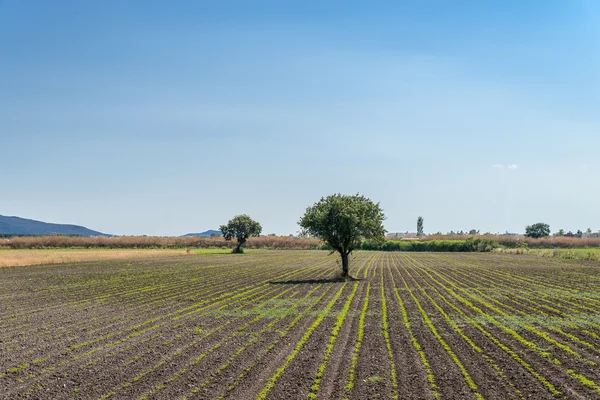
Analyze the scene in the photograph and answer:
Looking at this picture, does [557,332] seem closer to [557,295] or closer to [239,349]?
[239,349]

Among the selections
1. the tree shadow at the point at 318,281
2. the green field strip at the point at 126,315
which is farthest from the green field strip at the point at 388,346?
the green field strip at the point at 126,315

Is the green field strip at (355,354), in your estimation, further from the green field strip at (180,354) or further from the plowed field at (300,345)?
the green field strip at (180,354)

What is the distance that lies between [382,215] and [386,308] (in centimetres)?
1848

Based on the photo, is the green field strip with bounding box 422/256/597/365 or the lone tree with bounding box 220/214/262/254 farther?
the lone tree with bounding box 220/214/262/254

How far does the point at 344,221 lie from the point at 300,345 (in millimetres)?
24454

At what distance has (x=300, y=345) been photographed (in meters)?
16.3

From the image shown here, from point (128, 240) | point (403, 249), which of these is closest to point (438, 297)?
point (403, 249)

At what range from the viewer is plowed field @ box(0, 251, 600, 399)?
11969 millimetres

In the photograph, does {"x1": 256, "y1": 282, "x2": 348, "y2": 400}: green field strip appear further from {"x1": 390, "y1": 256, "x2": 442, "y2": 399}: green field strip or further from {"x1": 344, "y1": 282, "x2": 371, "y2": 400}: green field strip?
{"x1": 390, "y1": 256, "x2": 442, "y2": 399}: green field strip

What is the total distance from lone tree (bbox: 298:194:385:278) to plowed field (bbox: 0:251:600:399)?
10.5 metres

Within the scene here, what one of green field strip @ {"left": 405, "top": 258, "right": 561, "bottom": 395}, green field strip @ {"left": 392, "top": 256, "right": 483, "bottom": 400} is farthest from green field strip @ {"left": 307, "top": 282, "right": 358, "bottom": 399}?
green field strip @ {"left": 405, "top": 258, "right": 561, "bottom": 395}

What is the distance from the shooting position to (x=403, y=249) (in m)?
128

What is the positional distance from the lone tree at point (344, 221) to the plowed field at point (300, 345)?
1052 centimetres

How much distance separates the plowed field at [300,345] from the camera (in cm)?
1197
